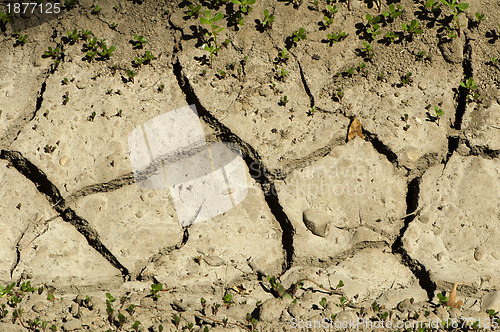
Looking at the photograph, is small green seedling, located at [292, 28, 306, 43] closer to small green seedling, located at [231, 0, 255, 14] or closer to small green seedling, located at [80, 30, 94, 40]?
small green seedling, located at [231, 0, 255, 14]

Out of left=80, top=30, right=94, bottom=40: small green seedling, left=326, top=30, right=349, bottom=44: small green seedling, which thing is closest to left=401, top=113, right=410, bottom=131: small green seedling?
left=326, top=30, right=349, bottom=44: small green seedling

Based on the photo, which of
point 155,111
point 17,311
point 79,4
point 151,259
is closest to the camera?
point 17,311

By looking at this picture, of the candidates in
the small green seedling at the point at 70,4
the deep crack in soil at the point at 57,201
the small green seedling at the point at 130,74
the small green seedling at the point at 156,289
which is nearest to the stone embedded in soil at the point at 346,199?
the small green seedling at the point at 156,289

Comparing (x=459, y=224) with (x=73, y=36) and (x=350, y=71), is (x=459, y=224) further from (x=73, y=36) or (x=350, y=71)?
(x=73, y=36)

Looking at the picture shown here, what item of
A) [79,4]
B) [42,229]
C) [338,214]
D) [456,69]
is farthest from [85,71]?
[456,69]

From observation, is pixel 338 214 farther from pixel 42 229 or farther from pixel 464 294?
pixel 42 229
